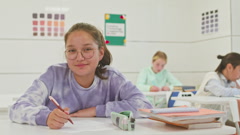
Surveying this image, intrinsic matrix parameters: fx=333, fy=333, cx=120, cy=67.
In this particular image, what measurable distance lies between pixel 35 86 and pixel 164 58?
3817mm

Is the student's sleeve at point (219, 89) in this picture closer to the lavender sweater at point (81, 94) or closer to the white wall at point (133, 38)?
the white wall at point (133, 38)

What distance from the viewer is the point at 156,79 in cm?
550

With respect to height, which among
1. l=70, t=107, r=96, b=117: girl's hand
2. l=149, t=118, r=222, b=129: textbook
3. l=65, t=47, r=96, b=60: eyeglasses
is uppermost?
l=65, t=47, r=96, b=60: eyeglasses

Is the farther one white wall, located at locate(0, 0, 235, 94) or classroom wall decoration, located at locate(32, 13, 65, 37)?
classroom wall decoration, located at locate(32, 13, 65, 37)

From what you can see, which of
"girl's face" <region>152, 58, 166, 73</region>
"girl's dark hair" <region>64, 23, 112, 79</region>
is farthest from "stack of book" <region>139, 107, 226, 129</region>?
"girl's face" <region>152, 58, 166, 73</region>

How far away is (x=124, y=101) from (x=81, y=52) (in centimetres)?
36

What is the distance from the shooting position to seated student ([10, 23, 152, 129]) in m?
1.76

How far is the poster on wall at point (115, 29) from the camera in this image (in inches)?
216

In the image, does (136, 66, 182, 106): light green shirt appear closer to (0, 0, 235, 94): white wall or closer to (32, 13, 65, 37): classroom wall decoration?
(0, 0, 235, 94): white wall

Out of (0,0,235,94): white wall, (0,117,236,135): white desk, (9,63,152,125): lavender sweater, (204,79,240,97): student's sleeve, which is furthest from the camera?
(0,0,235,94): white wall

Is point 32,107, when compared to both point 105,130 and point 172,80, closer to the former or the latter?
point 105,130

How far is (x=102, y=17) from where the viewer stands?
5457mm

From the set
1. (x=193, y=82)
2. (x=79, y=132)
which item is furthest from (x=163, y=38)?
(x=79, y=132)

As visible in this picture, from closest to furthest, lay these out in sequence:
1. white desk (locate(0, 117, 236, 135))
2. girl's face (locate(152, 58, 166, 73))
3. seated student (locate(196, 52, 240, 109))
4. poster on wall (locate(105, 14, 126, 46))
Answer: white desk (locate(0, 117, 236, 135)) → seated student (locate(196, 52, 240, 109)) → girl's face (locate(152, 58, 166, 73)) → poster on wall (locate(105, 14, 126, 46))
